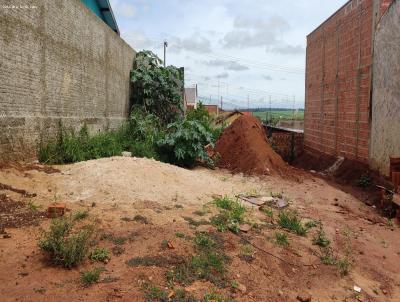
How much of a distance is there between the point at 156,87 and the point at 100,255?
1055 centimetres

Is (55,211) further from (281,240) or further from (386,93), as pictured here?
(386,93)

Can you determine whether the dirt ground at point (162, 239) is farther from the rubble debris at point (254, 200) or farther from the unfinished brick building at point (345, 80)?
the unfinished brick building at point (345, 80)

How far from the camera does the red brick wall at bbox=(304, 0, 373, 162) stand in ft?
32.1

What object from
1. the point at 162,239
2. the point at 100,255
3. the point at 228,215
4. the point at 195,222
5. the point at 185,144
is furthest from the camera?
the point at 185,144

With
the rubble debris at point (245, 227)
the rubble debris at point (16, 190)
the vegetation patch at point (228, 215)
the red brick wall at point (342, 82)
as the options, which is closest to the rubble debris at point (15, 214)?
the rubble debris at point (16, 190)

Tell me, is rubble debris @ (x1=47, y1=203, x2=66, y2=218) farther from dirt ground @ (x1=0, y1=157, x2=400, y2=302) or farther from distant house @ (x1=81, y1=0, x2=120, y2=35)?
distant house @ (x1=81, y1=0, x2=120, y2=35)

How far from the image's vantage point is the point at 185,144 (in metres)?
9.94

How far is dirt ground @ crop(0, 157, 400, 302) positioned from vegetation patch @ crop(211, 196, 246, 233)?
0.43ft

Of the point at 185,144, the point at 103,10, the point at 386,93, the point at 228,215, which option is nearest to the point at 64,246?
the point at 228,215

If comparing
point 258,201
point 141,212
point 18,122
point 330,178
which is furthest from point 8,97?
point 330,178

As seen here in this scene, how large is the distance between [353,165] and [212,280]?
24.6ft

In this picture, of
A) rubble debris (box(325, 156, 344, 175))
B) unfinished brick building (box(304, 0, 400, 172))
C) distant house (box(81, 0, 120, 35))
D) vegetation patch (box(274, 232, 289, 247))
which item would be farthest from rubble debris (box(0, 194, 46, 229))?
distant house (box(81, 0, 120, 35))

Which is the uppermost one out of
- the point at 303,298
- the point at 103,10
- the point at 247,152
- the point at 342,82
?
the point at 103,10

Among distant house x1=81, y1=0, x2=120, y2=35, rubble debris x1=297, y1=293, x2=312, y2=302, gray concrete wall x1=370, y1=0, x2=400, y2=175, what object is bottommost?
rubble debris x1=297, y1=293, x2=312, y2=302
